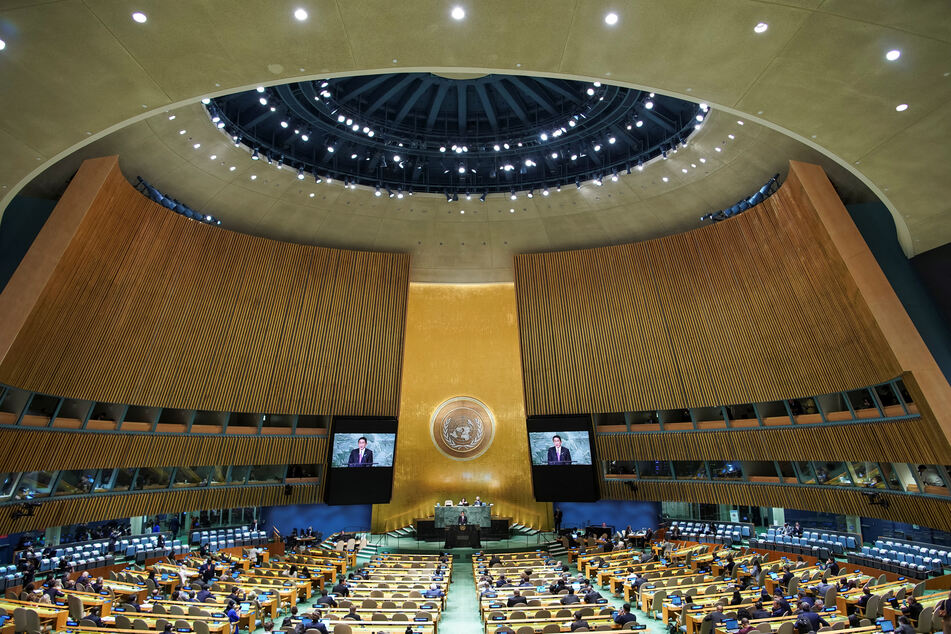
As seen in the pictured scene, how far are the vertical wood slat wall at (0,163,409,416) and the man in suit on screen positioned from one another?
587cm

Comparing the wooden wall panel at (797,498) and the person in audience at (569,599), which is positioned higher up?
the wooden wall panel at (797,498)

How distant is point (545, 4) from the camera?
23.6 ft

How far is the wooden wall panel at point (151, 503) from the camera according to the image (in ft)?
44.5

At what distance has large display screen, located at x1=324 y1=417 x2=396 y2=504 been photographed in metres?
19.1

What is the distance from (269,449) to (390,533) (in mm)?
6110

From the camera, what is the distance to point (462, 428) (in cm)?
2328

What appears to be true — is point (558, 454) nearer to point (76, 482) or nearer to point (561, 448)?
point (561, 448)

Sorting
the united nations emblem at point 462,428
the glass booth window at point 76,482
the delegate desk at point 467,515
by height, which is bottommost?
the delegate desk at point 467,515

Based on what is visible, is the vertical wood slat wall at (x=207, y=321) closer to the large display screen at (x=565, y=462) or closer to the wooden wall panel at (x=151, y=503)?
the wooden wall panel at (x=151, y=503)

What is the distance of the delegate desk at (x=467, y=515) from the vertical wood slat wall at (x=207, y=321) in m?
4.24

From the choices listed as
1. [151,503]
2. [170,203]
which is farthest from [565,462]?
[170,203]

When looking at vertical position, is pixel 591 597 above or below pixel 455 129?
below

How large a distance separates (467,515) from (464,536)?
2.51 ft

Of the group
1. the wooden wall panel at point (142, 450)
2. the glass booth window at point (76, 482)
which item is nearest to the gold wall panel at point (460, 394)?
the wooden wall panel at point (142, 450)
